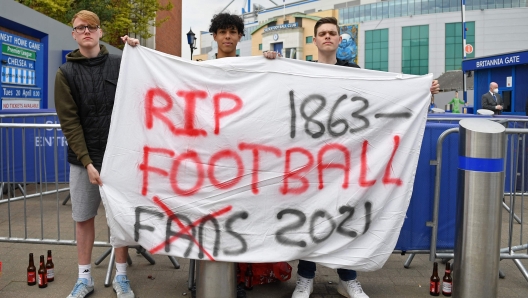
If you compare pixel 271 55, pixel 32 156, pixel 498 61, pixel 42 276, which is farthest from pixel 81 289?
pixel 498 61

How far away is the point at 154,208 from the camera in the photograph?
12.2ft

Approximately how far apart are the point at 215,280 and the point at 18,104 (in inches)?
401

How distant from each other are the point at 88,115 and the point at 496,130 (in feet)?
9.91

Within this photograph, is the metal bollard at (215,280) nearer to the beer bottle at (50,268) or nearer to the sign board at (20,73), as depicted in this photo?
the beer bottle at (50,268)

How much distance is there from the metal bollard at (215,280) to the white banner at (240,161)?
0.31 ft

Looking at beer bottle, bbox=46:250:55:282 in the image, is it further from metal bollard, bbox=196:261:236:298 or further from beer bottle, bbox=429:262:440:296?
beer bottle, bbox=429:262:440:296

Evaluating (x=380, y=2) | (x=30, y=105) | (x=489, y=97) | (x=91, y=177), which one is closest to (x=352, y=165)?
(x=91, y=177)

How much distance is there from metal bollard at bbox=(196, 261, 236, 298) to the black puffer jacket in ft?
3.75

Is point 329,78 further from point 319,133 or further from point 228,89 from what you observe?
point 228,89

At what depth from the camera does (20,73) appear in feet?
40.1

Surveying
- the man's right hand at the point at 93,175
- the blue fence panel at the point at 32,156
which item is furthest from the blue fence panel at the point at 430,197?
the blue fence panel at the point at 32,156

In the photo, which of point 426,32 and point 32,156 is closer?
point 32,156

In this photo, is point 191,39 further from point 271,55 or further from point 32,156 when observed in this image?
point 271,55

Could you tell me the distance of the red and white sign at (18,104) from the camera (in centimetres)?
1135
